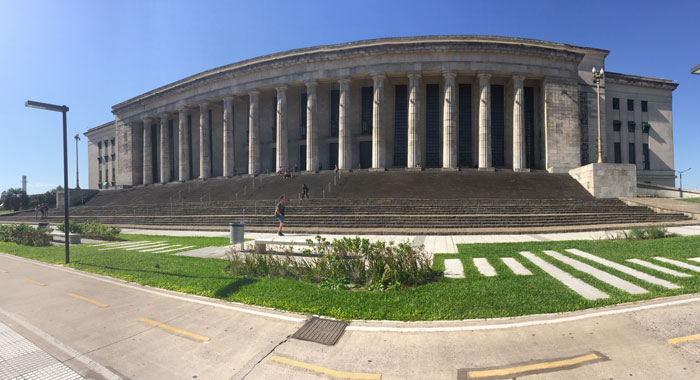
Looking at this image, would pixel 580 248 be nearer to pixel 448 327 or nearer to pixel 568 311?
pixel 568 311

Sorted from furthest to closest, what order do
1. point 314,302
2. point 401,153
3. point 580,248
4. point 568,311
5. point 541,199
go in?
1. point 401,153
2. point 541,199
3. point 580,248
4. point 314,302
5. point 568,311

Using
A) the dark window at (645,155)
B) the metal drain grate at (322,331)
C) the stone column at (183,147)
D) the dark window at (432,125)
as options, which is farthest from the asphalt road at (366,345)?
the dark window at (645,155)

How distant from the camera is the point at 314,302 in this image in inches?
237

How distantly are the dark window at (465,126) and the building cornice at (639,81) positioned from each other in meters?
19.5

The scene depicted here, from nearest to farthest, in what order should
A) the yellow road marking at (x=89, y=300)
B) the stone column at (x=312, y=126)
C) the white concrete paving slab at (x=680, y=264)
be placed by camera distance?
the yellow road marking at (x=89, y=300)
the white concrete paving slab at (x=680, y=264)
the stone column at (x=312, y=126)

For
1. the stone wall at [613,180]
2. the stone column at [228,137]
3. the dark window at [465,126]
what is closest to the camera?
the stone wall at [613,180]

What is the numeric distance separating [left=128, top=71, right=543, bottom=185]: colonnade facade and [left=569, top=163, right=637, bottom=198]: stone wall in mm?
8326

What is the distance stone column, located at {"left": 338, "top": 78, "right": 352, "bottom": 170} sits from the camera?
36747 millimetres

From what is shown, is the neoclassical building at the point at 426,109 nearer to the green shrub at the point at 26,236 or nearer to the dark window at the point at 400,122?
the dark window at the point at 400,122

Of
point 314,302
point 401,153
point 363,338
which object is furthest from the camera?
point 401,153

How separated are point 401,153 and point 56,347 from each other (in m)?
37.7

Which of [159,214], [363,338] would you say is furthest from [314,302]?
[159,214]

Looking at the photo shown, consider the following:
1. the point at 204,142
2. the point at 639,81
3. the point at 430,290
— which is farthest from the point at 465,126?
the point at 204,142

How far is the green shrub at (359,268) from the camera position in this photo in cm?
707
